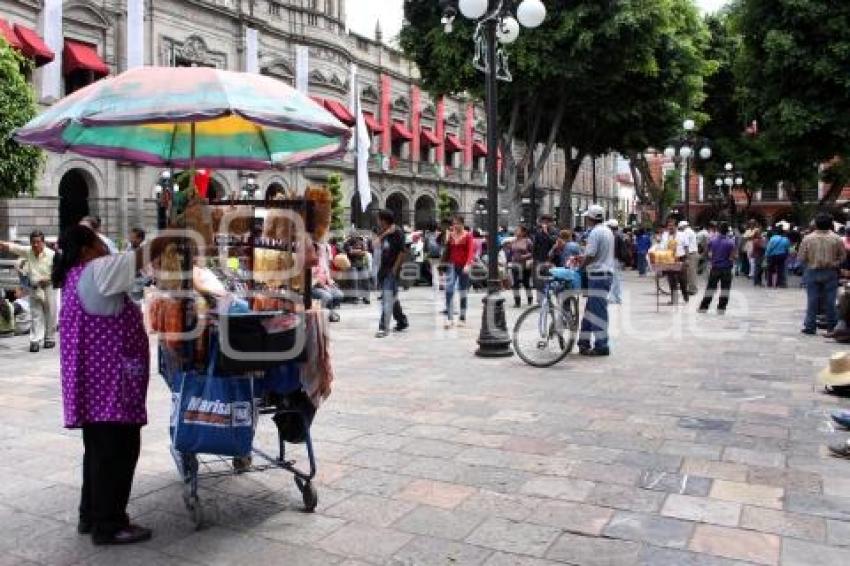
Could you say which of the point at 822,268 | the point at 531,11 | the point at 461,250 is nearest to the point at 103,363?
the point at 531,11

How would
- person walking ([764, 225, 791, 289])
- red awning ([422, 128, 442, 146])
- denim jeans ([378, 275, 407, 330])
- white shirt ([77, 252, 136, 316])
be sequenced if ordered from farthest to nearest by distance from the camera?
red awning ([422, 128, 442, 146])
person walking ([764, 225, 791, 289])
denim jeans ([378, 275, 407, 330])
white shirt ([77, 252, 136, 316])

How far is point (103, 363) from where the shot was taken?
3.80m

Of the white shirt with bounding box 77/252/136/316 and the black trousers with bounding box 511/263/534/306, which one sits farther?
the black trousers with bounding box 511/263/534/306

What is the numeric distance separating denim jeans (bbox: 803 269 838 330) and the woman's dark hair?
33.1 ft

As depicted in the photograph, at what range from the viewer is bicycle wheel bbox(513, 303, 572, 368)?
870 cm

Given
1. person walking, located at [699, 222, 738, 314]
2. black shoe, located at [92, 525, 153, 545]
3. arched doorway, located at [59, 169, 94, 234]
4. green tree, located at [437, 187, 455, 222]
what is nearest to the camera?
black shoe, located at [92, 525, 153, 545]

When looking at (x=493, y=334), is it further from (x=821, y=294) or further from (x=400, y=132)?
(x=400, y=132)

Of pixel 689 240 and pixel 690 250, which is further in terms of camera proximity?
pixel 690 250

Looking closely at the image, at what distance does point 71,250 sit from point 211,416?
104 cm

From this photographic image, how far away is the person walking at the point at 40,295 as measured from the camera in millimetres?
10070

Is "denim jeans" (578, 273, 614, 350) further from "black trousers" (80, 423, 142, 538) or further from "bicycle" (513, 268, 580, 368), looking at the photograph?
"black trousers" (80, 423, 142, 538)

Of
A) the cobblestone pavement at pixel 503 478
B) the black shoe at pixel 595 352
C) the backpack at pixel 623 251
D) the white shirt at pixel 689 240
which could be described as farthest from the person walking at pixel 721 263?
the backpack at pixel 623 251

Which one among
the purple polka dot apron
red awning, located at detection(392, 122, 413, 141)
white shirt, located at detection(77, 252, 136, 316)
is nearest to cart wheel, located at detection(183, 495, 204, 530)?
the purple polka dot apron

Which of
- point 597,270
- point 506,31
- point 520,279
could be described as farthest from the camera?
point 520,279
